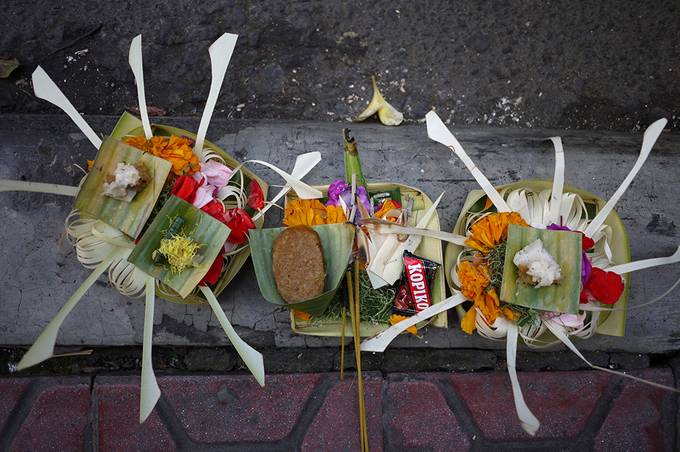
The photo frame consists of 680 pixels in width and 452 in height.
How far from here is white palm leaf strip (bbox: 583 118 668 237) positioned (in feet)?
4.82

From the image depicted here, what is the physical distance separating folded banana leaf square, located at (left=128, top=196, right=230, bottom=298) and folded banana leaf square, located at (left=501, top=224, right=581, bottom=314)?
671mm

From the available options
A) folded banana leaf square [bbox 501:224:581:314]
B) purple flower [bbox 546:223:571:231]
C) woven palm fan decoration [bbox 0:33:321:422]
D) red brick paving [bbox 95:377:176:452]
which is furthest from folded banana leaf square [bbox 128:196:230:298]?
purple flower [bbox 546:223:571:231]

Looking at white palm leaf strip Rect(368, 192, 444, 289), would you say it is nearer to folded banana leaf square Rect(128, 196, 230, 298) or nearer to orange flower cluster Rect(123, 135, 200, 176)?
folded banana leaf square Rect(128, 196, 230, 298)

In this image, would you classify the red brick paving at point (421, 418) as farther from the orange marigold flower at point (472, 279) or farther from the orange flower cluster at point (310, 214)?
the orange flower cluster at point (310, 214)

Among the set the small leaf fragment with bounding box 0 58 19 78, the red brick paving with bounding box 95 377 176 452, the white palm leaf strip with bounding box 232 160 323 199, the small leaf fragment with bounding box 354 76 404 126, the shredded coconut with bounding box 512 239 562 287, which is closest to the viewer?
the shredded coconut with bounding box 512 239 562 287

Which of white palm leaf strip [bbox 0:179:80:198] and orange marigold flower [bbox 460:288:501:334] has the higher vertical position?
white palm leaf strip [bbox 0:179:80:198]

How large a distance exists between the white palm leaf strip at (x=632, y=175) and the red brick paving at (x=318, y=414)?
0.55 metres

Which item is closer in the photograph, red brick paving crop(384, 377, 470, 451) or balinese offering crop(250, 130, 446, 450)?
balinese offering crop(250, 130, 446, 450)

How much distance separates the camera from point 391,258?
152 cm

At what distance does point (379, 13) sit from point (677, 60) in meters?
1.06

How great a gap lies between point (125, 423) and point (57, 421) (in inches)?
8.2

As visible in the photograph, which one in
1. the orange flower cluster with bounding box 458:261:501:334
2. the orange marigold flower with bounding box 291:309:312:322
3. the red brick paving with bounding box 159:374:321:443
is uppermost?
the orange flower cluster with bounding box 458:261:501:334

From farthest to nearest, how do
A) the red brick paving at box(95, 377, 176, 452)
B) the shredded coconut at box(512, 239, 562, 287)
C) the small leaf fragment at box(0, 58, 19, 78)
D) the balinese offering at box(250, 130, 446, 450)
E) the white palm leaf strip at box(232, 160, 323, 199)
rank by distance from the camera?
1. the small leaf fragment at box(0, 58, 19, 78)
2. the red brick paving at box(95, 377, 176, 452)
3. the white palm leaf strip at box(232, 160, 323, 199)
4. the balinese offering at box(250, 130, 446, 450)
5. the shredded coconut at box(512, 239, 562, 287)

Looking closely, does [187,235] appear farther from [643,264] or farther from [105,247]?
[643,264]
